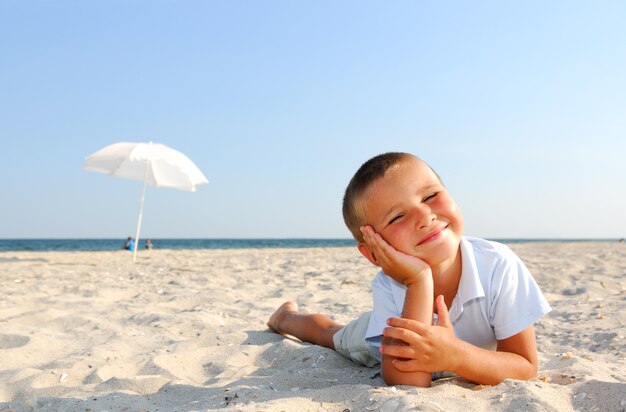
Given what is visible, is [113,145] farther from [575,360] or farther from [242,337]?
[575,360]

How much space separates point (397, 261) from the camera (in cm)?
218

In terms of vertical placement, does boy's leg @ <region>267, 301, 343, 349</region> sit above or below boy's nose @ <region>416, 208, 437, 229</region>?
below

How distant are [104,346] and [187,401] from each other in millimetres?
1377

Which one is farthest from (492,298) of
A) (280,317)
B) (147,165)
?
(147,165)

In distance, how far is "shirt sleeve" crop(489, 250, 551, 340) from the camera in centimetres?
230

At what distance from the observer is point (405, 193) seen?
223cm

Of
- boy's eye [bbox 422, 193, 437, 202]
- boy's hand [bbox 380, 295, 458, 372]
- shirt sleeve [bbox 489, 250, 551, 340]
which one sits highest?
boy's eye [bbox 422, 193, 437, 202]

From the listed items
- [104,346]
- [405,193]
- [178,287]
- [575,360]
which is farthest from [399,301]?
[178,287]

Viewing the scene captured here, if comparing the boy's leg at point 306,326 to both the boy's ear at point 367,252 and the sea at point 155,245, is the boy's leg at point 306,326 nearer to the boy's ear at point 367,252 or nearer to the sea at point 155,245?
the boy's ear at point 367,252

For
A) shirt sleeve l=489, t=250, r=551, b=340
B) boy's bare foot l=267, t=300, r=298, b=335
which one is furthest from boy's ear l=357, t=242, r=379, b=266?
boy's bare foot l=267, t=300, r=298, b=335

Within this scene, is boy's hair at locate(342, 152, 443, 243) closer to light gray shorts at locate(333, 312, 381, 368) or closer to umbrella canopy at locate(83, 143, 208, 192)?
light gray shorts at locate(333, 312, 381, 368)

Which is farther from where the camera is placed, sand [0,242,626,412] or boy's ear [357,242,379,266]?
boy's ear [357,242,379,266]

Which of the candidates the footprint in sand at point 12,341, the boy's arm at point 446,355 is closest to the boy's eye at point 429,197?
the boy's arm at point 446,355

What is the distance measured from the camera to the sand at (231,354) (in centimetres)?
207
